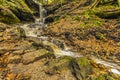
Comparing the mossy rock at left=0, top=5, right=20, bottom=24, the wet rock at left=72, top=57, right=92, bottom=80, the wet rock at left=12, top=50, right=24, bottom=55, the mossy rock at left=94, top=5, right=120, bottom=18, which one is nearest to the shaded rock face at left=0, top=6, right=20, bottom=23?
the mossy rock at left=0, top=5, right=20, bottom=24

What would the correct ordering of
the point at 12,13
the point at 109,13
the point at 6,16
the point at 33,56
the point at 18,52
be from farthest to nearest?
1. the point at 12,13
2. the point at 6,16
3. the point at 109,13
4. the point at 18,52
5. the point at 33,56

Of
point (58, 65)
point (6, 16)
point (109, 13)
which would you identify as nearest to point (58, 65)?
point (58, 65)

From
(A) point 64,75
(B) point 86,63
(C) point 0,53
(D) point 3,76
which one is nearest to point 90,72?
(B) point 86,63

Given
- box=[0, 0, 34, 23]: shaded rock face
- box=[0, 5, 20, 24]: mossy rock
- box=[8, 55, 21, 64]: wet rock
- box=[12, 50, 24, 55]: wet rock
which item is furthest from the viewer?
box=[0, 0, 34, 23]: shaded rock face

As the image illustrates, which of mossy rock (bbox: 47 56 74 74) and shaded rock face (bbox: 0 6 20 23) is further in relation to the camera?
shaded rock face (bbox: 0 6 20 23)

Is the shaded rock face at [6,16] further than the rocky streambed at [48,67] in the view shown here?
Yes

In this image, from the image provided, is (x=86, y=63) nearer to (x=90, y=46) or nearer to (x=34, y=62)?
(x=34, y=62)

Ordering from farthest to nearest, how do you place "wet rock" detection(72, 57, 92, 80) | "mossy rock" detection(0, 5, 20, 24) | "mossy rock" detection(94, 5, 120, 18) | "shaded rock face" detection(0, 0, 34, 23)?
"shaded rock face" detection(0, 0, 34, 23) → "mossy rock" detection(0, 5, 20, 24) → "mossy rock" detection(94, 5, 120, 18) → "wet rock" detection(72, 57, 92, 80)

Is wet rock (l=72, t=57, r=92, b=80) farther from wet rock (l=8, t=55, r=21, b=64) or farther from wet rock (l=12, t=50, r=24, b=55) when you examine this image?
wet rock (l=12, t=50, r=24, b=55)

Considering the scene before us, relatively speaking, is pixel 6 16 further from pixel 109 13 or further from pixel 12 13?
pixel 109 13

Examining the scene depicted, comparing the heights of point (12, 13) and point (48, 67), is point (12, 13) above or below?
above

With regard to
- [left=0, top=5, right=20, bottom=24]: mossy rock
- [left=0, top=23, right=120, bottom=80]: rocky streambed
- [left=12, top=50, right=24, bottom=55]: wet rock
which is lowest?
[left=0, top=23, right=120, bottom=80]: rocky streambed

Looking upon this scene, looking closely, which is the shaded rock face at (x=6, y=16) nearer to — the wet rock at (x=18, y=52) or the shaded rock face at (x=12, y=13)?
the shaded rock face at (x=12, y=13)

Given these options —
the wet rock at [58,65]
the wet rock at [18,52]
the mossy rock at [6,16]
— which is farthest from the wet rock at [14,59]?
the mossy rock at [6,16]
